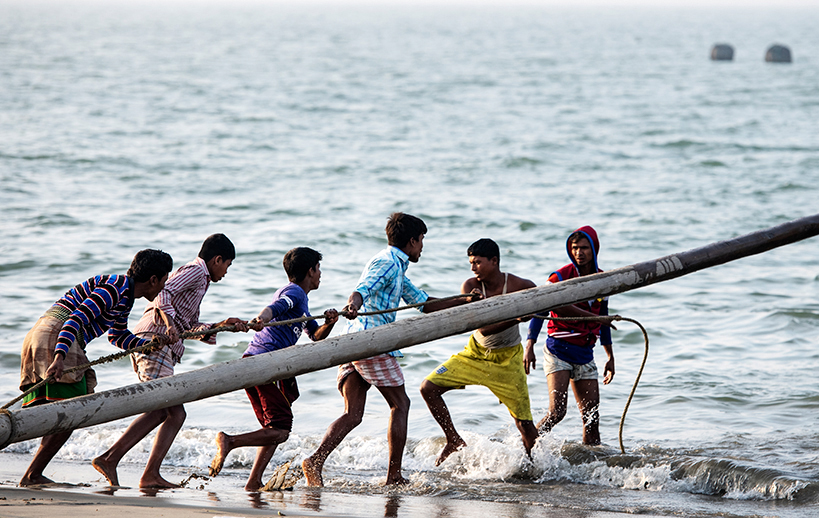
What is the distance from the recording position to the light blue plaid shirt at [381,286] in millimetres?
5402

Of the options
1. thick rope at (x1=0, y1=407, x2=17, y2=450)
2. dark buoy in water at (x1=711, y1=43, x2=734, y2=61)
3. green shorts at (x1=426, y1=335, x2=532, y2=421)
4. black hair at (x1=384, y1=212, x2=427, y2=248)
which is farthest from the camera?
dark buoy in water at (x1=711, y1=43, x2=734, y2=61)

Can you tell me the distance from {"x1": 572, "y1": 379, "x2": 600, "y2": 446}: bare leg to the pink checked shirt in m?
2.65

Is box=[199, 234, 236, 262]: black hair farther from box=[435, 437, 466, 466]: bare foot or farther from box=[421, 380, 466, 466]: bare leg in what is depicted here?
box=[435, 437, 466, 466]: bare foot

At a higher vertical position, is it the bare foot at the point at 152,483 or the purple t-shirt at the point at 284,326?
the purple t-shirt at the point at 284,326

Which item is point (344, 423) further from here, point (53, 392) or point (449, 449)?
point (53, 392)

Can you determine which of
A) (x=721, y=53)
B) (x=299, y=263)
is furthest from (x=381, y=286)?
(x=721, y=53)

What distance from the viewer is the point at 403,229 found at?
18.1ft

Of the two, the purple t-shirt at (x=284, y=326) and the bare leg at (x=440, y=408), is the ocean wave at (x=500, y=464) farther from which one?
the purple t-shirt at (x=284, y=326)

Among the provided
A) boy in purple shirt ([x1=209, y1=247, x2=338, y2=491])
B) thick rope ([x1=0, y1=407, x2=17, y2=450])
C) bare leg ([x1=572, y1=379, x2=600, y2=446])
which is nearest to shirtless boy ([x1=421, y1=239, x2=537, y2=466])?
bare leg ([x1=572, y1=379, x2=600, y2=446])

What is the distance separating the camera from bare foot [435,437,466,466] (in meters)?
6.25

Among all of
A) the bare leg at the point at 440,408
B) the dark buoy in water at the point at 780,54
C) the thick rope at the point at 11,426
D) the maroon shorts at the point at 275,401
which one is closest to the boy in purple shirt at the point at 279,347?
the maroon shorts at the point at 275,401

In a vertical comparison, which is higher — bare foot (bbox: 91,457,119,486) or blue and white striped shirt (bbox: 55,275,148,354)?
blue and white striped shirt (bbox: 55,275,148,354)

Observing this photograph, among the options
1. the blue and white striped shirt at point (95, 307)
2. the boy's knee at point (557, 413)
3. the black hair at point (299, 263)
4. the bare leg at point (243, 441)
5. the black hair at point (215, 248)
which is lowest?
the boy's knee at point (557, 413)

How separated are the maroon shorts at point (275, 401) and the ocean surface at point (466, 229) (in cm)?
48
